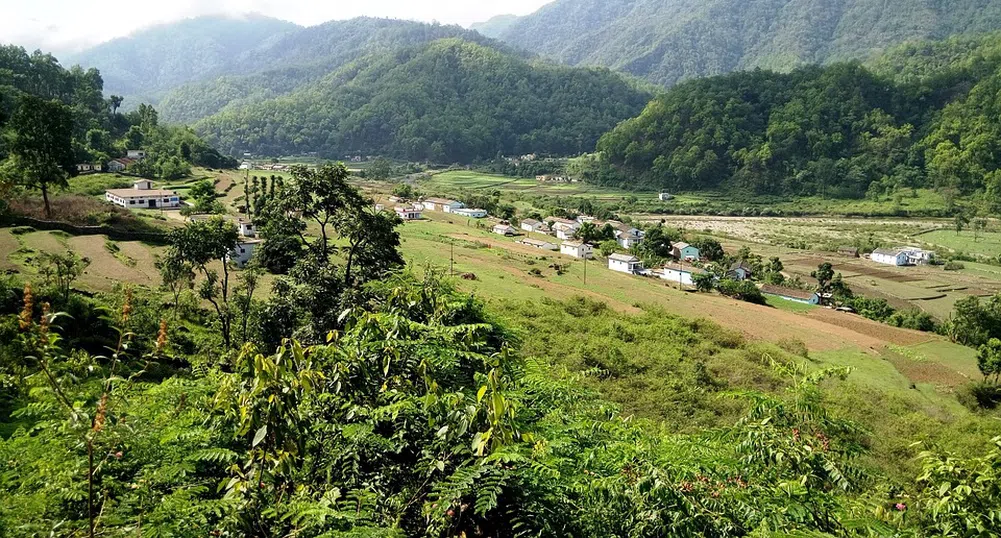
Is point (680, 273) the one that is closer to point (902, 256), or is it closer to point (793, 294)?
point (793, 294)

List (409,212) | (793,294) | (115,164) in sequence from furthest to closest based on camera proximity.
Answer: (409,212)
(115,164)
(793,294)

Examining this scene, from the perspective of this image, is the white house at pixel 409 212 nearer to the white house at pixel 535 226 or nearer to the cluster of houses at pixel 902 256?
the white house at pixel 535 226

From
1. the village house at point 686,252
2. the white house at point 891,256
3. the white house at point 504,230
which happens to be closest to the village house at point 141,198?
the white house at point 504,230

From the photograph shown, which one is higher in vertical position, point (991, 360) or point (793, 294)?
point (991, 360)

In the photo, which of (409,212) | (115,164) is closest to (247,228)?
(409,212)

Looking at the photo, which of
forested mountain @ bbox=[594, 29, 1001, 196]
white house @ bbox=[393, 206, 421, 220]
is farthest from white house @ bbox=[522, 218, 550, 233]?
forested mountain @ bbox=[594, 29, 1001, 196]

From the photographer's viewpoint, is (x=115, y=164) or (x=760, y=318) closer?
(x=760, y=318)
